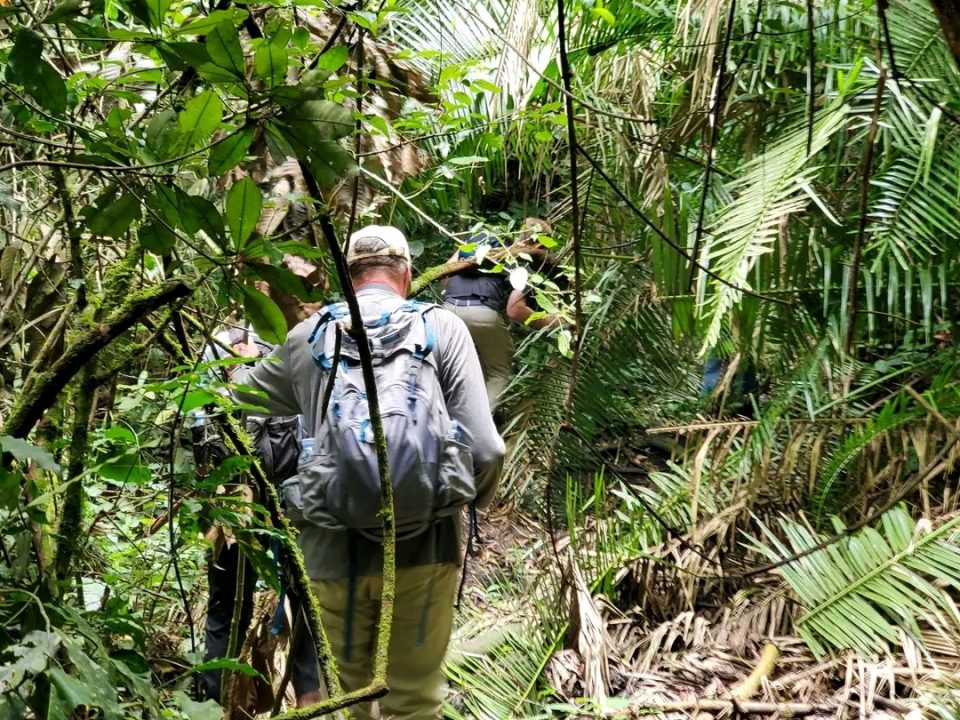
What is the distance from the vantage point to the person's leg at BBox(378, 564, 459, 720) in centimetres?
260

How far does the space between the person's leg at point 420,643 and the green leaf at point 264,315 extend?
142cm

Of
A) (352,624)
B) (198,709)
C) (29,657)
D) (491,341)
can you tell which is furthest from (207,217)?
(491,341)

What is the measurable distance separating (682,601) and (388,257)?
2.06m

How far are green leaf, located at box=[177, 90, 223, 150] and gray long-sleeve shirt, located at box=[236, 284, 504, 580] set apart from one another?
141 cm

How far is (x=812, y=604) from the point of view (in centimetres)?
328

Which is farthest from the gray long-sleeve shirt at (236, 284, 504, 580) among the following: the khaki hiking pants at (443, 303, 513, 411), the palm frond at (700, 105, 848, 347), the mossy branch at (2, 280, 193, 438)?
the khaki hiking pants at (443, 303, 513, 411)

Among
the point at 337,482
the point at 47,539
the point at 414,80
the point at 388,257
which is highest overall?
the point at 414,80

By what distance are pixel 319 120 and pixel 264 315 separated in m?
0.33

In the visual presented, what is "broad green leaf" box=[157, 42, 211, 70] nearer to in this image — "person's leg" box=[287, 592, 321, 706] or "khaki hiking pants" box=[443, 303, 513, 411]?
"person's leg" box=[287, 592, 321, 706]

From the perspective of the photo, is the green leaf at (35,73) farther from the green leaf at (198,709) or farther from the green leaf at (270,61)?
the green leaf at (198,709)

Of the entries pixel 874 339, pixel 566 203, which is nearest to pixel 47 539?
pixel 874 339

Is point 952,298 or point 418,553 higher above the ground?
point 952,298

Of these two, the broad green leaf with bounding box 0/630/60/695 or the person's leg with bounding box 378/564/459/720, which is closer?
the broad green leaf with bounding box 0/630/60/695

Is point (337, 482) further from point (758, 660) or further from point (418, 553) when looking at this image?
point (758, 660)
